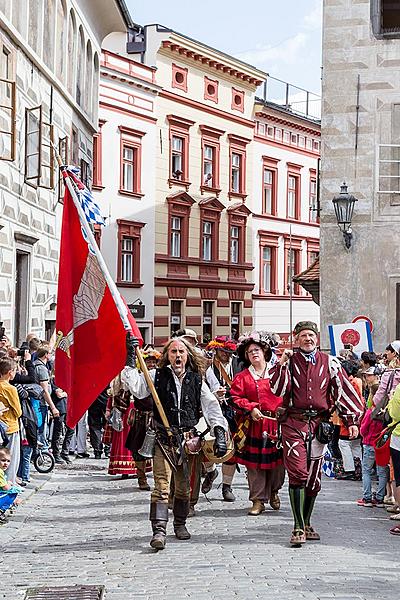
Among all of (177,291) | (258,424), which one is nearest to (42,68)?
(258,424)

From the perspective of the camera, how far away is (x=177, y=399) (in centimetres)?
955

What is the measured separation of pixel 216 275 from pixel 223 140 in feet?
17.8

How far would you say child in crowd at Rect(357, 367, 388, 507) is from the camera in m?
11.9

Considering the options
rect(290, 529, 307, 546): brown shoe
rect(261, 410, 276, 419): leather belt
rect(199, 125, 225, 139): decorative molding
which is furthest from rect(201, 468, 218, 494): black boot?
rect(199, 125, 225, 139): decorative molding

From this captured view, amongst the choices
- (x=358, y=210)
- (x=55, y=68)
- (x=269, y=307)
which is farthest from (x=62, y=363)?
(x=269, y=307)

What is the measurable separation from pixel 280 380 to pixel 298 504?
107 centimetres

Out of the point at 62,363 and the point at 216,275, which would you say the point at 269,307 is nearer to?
the point at 216,275

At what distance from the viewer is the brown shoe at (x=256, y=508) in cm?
1090

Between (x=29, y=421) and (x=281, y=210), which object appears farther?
(x=281, y=210)

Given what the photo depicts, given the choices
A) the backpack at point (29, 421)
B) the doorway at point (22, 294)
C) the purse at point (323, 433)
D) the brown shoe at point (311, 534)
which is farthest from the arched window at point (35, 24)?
the brown shoe at point (311, 534)

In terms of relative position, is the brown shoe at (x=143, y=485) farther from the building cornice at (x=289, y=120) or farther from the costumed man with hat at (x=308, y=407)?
the building cornice at (x=289, y=120)

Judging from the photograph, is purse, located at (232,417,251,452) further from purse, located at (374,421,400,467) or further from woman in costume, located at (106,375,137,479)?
woman in costume, located at (106,375,137,479)

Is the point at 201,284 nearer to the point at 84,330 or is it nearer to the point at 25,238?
the point at 25,238

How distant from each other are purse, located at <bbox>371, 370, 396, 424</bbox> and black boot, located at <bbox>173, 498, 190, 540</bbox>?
2.47m
